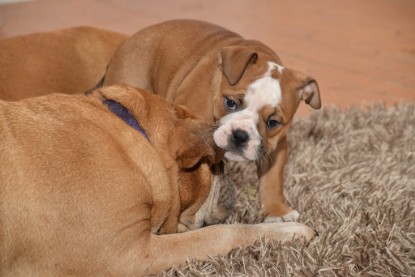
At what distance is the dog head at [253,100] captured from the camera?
9.07 ft

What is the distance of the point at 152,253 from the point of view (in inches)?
86.9

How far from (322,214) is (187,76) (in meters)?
1.10

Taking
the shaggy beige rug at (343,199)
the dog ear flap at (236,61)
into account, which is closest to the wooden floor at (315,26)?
the shaggy beige rug at (343,199)

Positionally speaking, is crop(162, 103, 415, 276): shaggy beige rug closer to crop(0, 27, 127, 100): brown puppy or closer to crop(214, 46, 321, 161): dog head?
crop(214, 46, 321, 161): dog head

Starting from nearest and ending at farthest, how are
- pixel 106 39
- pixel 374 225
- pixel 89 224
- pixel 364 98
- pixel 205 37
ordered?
pixel 89 224 → pixel 374 225 → pixel 205 37 → pixel 106 39 → pixel 364 98

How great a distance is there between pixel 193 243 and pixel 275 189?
0.77 meters

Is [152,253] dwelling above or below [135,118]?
below

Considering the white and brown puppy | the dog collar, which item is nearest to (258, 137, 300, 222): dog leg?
the white and brown puppy

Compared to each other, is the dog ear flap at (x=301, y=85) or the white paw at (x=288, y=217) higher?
the dog ear flap at (x=301, y=85)

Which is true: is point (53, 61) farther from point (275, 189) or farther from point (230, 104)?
point (275, 189)

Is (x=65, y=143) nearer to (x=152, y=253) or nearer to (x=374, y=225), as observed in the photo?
(x=152, y=253)

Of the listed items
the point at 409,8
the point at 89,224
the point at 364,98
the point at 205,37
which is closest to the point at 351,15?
the point at 409,8

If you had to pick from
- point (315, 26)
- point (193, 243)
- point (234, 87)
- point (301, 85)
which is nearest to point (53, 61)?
point (234, 87)

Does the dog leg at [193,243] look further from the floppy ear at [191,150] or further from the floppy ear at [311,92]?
the floppy ear at [311,92]
